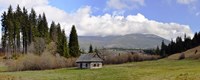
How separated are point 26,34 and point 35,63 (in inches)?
1231

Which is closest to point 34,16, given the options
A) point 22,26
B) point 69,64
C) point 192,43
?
point 22,26

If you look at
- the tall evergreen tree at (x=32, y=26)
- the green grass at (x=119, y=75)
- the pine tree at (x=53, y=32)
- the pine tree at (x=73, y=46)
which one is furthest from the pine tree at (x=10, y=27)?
the green grass at (x=119, y=75)

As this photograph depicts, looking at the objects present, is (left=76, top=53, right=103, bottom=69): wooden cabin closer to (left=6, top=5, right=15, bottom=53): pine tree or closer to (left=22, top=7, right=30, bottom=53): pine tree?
(left=6, top=5, right=15, bottom=53): pine tree

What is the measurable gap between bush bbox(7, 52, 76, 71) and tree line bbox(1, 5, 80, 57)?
14.3 meters

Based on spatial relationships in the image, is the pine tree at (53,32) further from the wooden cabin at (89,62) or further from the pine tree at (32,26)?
the wooden cabin at (89,62)

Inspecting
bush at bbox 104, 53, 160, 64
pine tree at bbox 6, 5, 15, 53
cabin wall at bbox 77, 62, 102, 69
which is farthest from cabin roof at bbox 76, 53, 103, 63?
pine tree at bbox 6, 5, 15, 53

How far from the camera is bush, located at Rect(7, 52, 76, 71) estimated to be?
10238cm

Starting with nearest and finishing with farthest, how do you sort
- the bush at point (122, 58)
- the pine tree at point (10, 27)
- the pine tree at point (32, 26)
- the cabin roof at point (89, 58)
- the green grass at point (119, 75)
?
the green grass at point (119, 75)
the cabin roof at point (89, 58)
the pine tree at point (10, 27)
the pine tree at point (32, 26)
the bush at point (122, 58)

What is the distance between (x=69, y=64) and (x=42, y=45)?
45.4 ft

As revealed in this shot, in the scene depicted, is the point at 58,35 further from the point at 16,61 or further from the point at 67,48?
the point at 16,61

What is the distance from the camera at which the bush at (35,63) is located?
4031 inches

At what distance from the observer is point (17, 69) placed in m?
102

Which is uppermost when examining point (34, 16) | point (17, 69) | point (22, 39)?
point (34, 16)

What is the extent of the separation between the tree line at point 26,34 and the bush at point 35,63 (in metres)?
14.3
